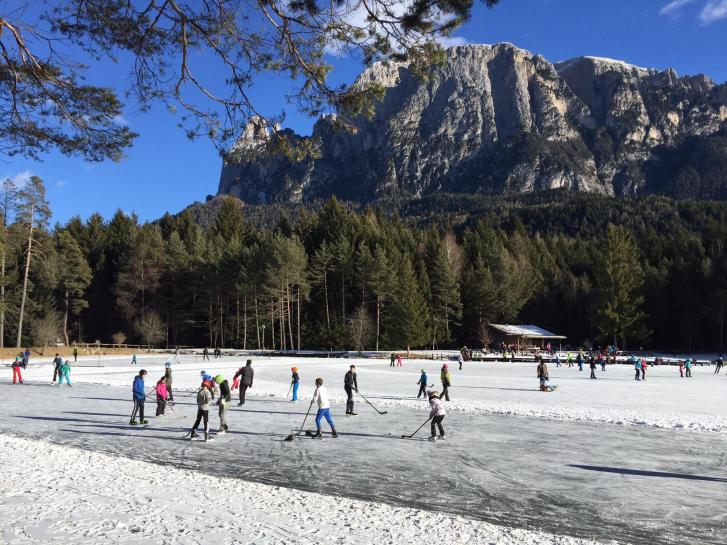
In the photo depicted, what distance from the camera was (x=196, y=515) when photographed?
24.1ft

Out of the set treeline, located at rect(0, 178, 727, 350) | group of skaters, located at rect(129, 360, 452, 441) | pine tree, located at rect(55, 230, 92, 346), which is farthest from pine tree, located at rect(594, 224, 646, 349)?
Answer: pine tree, located at rect(55, 230, 92, 346)

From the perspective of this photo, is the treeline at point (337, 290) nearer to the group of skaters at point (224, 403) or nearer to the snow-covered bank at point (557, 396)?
the snow-covered bank at point (557, 396)

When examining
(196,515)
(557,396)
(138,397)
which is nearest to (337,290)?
(557,396)

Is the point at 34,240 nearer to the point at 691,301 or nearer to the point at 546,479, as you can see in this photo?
the point at 546,479

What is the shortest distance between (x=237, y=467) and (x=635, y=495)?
7100 mm

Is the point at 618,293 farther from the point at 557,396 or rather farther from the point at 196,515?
the point at 196,515

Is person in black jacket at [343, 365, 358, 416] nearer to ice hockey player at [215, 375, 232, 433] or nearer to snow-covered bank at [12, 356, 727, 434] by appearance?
snow-covered bank at [12, 356, 727, 434]

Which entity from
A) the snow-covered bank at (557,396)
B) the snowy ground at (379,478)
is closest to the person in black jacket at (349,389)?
the snowy ground at (379,478)

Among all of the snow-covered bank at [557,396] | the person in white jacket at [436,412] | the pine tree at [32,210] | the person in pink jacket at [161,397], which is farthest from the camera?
the pine tree at [32,210]

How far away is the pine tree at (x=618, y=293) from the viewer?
66.8m

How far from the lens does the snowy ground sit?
684 cm

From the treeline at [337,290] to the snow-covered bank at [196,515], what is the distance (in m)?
51.4

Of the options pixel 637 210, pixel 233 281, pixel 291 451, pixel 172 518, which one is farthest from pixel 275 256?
pixel 637 210

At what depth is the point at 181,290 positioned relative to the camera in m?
74.3
